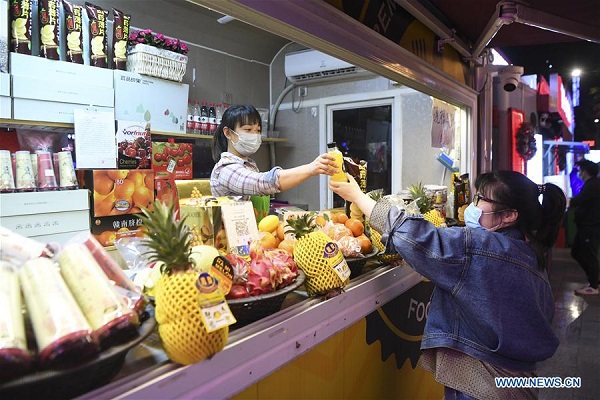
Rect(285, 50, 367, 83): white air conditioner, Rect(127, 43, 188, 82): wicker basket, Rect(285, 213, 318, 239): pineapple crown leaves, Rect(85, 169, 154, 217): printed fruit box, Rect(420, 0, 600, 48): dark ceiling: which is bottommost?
Rect(285, 213, 318, 239): pineapple crown leaves

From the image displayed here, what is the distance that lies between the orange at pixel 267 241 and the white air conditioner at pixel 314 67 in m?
4.00

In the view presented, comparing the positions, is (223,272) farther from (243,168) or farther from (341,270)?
(243,168)

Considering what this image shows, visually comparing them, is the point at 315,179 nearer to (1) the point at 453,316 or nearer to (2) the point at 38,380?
(1) the point at 453,316

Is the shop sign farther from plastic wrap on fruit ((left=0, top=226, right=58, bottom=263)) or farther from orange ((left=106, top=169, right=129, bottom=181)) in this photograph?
orange ((left=106, top=169, right=129, bottom=181))

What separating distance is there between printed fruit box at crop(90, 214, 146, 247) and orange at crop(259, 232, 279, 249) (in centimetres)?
217

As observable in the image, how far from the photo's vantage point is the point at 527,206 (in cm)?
161

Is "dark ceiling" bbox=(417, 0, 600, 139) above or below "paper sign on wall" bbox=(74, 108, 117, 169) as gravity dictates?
above

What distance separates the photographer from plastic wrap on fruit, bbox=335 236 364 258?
1.75 metres

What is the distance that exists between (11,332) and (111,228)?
10.1 ft

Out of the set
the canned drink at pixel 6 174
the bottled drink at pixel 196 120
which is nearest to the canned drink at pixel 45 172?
the canned drink at pixel 6 174

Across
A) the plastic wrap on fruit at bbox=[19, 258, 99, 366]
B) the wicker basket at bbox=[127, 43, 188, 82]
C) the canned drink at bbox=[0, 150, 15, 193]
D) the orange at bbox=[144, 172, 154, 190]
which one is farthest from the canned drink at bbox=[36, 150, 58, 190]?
the plastic wrap on fruit at bbox=[19, 258, 99, 366]

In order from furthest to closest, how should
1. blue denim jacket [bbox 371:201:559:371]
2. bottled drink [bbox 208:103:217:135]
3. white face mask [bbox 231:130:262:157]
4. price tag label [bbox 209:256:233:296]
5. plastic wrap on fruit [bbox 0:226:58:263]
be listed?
bottled drink [bbox 208:103:217:135], white face mask [bbox 231:130:262:157], blue denim jacket [bbox 371:201:559:371], price tag label [bbox 209:256:233:296], plastic wrap on fruit [bbox 0:226:58:263]

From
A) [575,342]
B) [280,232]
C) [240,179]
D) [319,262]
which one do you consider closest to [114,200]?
[240,179]

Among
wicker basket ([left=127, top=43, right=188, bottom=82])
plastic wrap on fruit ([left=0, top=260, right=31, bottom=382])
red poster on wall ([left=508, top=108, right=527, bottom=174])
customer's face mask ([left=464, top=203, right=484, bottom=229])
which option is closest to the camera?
plastic wrap on fruit ([left=0, top=260, right=31, bottom=382])
